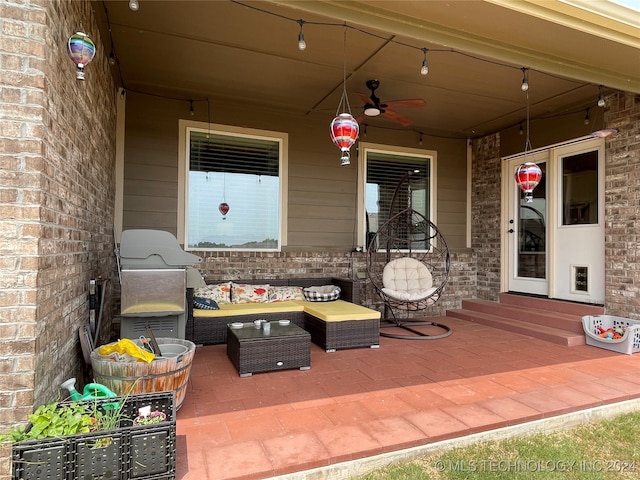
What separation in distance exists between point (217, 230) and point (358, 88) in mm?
2521

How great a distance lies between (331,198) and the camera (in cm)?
567

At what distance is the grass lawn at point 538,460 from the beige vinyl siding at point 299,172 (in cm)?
365

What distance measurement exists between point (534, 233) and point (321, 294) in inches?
132

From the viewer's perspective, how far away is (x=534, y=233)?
5715 mm

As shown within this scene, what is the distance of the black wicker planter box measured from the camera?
4.91 ft

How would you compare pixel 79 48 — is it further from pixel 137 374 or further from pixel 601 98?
pixel 601 98

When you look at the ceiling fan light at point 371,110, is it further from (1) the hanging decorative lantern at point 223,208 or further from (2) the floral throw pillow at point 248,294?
(2) the floral throw pillow at point 248,294

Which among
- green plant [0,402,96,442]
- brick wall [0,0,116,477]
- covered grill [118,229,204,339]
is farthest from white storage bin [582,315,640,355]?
brick wall [0,0,116,477]

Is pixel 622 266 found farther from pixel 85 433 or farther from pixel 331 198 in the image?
pixel 85 433

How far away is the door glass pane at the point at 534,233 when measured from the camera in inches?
219

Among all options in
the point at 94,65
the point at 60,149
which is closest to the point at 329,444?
the point at 60,149

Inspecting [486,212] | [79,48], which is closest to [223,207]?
[79,48]

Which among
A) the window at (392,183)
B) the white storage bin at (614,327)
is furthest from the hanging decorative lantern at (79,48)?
the white storage bin at (614,327)

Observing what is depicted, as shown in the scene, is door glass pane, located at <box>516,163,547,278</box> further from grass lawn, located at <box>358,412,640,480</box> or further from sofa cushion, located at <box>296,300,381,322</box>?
grass lawn, located at <box>358,412,640,480</box>
